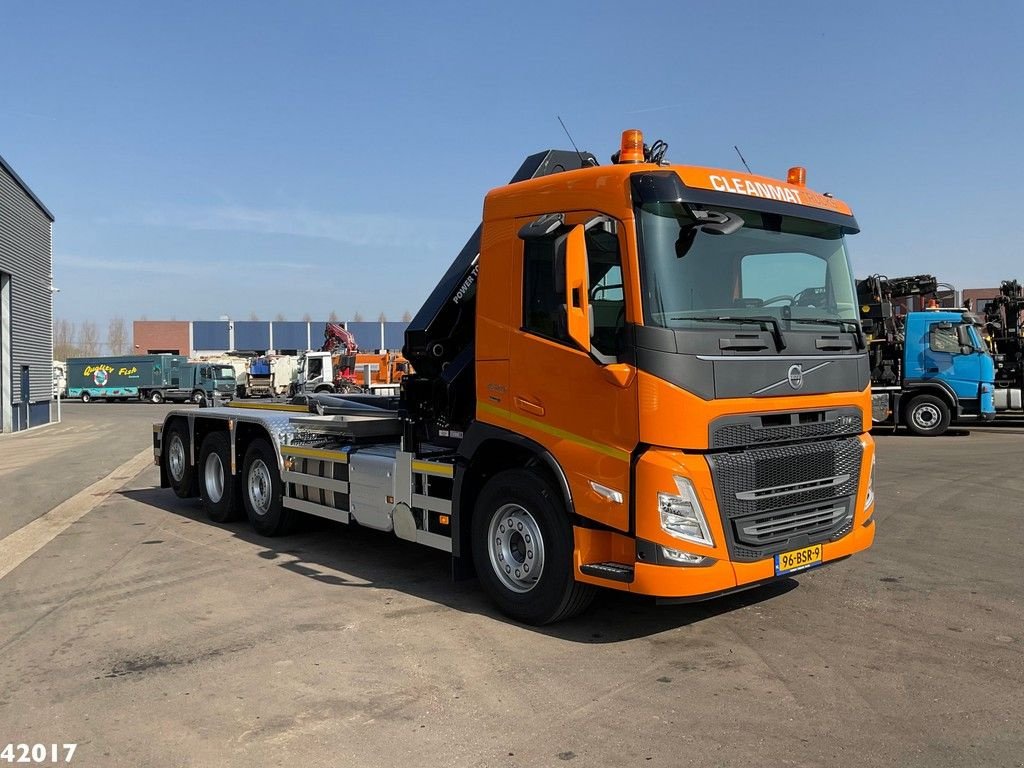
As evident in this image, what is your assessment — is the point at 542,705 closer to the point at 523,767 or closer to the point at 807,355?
the point at 523,767

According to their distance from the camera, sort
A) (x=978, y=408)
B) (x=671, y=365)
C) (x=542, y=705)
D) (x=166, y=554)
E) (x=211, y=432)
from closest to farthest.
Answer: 1. (x=542, y=705)
2. (x=671, y=365)
3. (x=166, y=554)
4. (x=211, y=432)
5. (x=978, y=408)

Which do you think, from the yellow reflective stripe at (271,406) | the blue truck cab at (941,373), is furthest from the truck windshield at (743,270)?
the blue truck cab at (941,373)

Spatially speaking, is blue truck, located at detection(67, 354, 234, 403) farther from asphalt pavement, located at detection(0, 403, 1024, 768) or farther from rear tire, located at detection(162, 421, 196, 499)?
asphalt pavement, located at detection(0, 403, 1024, 768)

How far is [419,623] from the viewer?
5.70 meters

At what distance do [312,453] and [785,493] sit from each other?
15.2ft

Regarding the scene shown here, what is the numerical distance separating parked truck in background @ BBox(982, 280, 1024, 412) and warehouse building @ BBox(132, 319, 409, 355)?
57490 mm

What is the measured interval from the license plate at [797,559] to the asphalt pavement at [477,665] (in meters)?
0.47

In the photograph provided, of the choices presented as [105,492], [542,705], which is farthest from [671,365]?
[105,492]

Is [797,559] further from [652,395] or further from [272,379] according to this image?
[272,379]

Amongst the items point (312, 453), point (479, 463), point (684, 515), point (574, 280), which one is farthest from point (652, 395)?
point (312, 453)

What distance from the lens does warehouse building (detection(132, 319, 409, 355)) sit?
76250 mm

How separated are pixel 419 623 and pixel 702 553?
2.12 meters

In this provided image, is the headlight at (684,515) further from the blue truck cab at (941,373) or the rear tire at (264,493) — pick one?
the blue truck cab at (941,373)

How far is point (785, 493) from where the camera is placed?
17.1 feet
